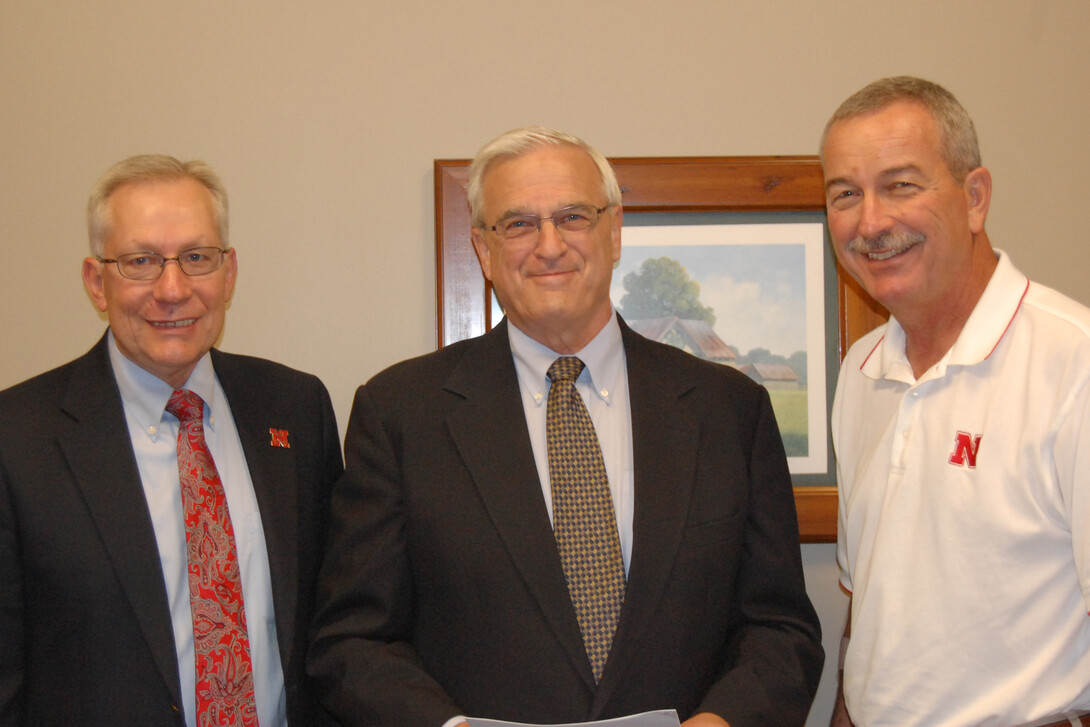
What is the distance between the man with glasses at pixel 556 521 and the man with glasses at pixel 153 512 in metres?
0.17

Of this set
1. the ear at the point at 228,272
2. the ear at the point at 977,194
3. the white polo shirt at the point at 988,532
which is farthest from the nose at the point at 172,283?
the ear at the point at 977,194

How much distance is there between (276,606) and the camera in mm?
1983

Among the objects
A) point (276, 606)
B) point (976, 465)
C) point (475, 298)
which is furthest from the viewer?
point (475, 298)

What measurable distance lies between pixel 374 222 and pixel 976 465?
1775 mm

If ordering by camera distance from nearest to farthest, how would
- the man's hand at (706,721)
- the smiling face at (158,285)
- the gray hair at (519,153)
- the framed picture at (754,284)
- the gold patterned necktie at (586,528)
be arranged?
the man's hand at (706,721) → the gold patterned necktie at (586,528) → the smiling face at (158,285) → the gray hair at (519,153) → the framed picture at (754,284)

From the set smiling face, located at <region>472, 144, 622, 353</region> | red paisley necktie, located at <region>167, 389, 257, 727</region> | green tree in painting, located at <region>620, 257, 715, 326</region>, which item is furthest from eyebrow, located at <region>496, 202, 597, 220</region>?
red paisley necktie, located at <region>167, 389, 257, 727</region>

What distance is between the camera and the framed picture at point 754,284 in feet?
8.87

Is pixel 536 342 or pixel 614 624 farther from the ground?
pixel 536 342

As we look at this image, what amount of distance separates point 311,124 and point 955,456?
78.3 inches

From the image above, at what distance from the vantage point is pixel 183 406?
2014mm

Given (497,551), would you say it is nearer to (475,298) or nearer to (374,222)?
(475,298)

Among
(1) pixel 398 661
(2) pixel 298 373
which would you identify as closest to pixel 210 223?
(2) pixel 298 373

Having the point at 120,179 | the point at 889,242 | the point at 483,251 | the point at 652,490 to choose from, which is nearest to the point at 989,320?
the point at 889,242

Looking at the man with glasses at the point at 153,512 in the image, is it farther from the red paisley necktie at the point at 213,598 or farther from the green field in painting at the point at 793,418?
the green field in painting at the point at 793,418
